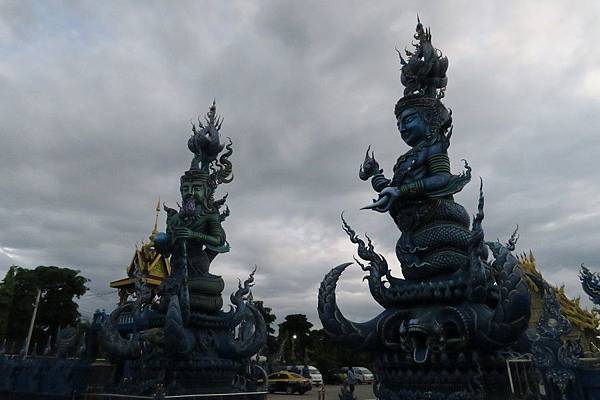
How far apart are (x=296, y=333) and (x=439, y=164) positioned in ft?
131

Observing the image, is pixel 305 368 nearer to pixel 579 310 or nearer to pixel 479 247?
pixel 579 310

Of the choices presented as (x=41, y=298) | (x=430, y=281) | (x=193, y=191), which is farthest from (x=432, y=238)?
(x=41, y=298)

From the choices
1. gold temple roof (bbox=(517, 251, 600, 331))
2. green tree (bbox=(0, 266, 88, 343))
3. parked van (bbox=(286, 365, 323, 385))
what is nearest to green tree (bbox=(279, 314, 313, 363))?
parked van (bbox=(286, 365, 323, 385))

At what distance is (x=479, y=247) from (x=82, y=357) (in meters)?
12.4

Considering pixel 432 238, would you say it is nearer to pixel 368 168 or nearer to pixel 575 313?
pixel 368 168

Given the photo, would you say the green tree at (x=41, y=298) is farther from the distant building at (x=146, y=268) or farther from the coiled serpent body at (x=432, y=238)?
the coiled serpent body at (x=432, y=238)

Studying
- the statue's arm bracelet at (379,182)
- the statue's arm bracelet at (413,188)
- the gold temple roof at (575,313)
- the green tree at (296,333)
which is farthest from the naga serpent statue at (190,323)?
the green tree at (296,333)

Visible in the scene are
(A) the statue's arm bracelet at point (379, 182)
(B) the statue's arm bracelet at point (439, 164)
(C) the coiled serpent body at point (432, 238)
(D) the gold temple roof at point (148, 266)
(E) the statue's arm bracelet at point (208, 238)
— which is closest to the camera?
(C) the coiled serpent body at point (432, 238)

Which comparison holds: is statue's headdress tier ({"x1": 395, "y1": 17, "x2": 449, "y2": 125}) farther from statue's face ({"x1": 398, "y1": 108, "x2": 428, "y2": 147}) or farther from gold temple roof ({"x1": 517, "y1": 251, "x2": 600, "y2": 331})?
gold temple roof ({"x1": 517, "y1": 251, "x2": 600, "y2": 331})

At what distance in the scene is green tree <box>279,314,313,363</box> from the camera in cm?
4631

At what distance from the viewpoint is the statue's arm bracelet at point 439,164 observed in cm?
1040

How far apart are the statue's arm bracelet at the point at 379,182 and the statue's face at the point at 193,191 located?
652 cm

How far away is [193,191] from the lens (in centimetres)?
1541

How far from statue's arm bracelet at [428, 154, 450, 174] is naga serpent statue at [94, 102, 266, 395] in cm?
726
